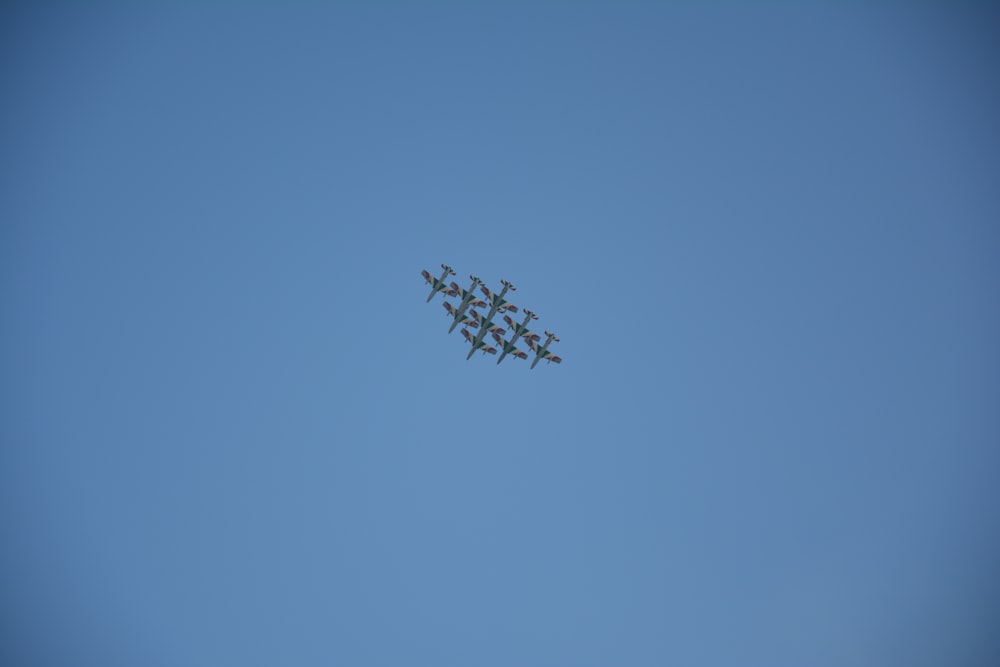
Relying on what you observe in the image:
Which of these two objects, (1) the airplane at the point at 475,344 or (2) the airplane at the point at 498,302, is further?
(1) the airplane at the point at 475,344

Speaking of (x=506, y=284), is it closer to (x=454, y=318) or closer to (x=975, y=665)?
(x=454, y=318)

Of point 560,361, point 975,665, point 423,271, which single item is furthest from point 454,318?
point 975,665

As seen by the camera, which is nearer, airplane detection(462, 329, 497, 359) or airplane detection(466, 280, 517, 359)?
airplane detection(466, 280, 517, 359)

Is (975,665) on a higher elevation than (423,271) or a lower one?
higher

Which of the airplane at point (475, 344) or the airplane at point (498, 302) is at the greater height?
the airplane at point (498, 302)

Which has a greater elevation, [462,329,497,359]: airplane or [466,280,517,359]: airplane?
[466,280,517,359]: airplane

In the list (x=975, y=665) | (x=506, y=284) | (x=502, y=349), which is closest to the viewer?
(x=506, y=284)

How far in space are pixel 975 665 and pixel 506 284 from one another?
199m

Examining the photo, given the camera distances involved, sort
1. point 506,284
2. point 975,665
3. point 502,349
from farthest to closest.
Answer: point 975,665, point 502,349, point 506,284

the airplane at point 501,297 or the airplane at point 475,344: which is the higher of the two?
the airplane at point 501,297

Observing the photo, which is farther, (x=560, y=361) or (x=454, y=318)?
(x=560, y=361)

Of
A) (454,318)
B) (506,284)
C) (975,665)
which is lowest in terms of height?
(454,318)

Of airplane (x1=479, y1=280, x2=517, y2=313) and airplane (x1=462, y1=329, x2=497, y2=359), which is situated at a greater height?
airplane (x1=479, y1=280, x2=517, y2=313)

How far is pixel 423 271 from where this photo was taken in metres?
95.0
